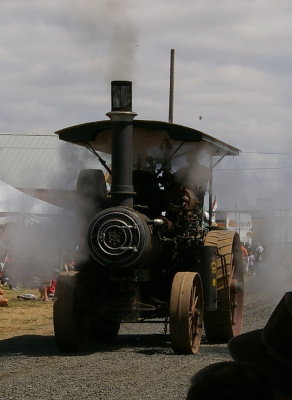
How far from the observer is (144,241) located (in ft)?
29.9

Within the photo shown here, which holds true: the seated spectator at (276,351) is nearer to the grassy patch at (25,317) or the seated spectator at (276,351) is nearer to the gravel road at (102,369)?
the gravel road at (102,369)

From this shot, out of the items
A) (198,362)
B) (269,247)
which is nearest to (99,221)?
(198,362)

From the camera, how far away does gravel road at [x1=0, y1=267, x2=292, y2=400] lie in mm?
6824

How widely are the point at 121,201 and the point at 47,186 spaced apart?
2.46 meters

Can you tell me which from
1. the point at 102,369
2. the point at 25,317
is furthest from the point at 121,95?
the point at 25,317

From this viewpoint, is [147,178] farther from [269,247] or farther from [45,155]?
[269,247]

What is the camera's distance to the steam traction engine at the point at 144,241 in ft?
30.2

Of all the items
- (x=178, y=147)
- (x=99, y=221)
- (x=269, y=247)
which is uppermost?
(x=178, y=147)

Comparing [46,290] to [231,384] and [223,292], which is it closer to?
[223,292]

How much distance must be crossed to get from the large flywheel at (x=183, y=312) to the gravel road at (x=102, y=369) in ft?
0.46

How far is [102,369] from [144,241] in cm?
154

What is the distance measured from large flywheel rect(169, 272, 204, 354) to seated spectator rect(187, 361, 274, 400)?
7351 millimetres

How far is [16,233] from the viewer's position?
17703 millimetres

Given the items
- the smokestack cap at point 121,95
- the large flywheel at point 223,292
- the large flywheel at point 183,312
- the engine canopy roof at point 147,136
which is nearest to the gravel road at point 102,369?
the large flywheel at point 183,312
